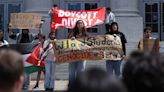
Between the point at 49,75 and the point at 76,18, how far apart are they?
140 inches

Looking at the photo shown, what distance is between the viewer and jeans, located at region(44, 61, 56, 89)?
35.4ft

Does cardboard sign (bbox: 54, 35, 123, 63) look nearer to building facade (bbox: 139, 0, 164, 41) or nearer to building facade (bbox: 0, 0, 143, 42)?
building facade (bbox: 0, 0, 143, 42)

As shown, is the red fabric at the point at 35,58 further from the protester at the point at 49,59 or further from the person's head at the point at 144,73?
the person's head at the point at 144,73

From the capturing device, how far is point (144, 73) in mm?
2314

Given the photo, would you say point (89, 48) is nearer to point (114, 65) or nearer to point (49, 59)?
point (114, 65)

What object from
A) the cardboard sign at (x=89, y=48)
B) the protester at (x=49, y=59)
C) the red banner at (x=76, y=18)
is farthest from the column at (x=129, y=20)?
the protester at (x=49, y=59)

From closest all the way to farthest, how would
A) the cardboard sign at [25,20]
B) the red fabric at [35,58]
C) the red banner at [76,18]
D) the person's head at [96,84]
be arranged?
1. the person's head at [96,84]
2. the red fabric at [35,58]
3. the cardboard sign at [25,20]
4. the red banner at [76,18]

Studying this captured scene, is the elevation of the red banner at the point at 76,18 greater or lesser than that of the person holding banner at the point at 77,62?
greater

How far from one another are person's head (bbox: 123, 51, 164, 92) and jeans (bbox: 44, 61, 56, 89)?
27.5ft

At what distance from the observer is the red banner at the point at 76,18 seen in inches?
554

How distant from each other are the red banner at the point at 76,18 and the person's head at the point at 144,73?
37.8 feet

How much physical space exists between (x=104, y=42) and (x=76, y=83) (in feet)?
30.7

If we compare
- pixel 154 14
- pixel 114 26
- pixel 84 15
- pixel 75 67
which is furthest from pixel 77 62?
pixel 154 14

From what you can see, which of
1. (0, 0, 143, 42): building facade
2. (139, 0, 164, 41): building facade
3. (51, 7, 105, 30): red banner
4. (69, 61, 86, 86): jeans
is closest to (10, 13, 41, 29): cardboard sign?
(51, 7, 105, 30): red banner
